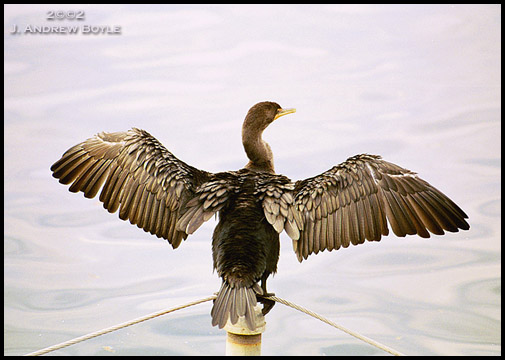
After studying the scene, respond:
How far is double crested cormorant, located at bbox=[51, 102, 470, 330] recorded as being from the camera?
3.61 metres

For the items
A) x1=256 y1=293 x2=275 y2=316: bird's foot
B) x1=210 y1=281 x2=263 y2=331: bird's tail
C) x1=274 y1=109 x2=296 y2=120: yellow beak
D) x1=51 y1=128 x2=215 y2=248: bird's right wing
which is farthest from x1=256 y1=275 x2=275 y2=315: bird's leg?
x1=274 y1=109 x2=296 y2=120: yellow beak

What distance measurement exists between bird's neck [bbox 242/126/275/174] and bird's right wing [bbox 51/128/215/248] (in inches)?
13.7

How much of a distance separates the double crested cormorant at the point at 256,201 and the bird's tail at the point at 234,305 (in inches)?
5.7

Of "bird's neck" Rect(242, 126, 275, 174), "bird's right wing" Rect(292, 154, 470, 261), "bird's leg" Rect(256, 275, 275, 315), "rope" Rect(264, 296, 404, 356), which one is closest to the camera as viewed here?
"rope" Rect(264, 296, 404, 356)

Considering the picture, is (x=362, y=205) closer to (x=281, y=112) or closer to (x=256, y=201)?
(x=256, y=201)

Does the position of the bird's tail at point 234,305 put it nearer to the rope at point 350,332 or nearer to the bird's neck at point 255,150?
the rope at point 350,332

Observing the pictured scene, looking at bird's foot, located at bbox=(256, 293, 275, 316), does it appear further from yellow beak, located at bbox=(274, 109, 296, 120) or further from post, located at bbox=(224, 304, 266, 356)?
yellow beak, located at bbox=(274, 109, 296, 120)

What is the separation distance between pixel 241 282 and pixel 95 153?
1.29 m

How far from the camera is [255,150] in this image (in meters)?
4.13

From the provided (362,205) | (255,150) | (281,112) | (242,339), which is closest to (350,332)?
(242,339)

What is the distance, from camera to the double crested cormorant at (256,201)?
3605mm

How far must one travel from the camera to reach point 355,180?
3.80 meters

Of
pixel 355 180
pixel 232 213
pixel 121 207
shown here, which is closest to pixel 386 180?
pixel 355 180

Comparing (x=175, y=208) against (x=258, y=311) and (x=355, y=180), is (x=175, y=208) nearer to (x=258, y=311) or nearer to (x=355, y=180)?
(x=258, y=311)
